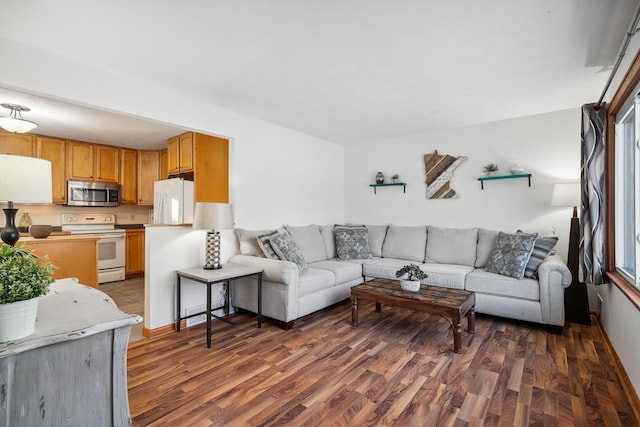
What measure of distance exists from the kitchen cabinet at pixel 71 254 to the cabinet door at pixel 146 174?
1.89 meters

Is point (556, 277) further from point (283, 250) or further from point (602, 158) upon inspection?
point (283, 250)

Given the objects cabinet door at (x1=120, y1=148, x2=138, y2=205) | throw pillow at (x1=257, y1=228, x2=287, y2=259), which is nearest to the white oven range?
cabinet door at (x1=120, y1=148, x2=138, y2=205)

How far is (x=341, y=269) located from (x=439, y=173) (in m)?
2.09

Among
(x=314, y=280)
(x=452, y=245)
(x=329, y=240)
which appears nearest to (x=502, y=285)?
(x=452, y=245)

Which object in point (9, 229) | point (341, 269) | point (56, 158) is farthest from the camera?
point (56, 158)

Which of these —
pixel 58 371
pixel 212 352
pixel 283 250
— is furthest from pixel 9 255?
pixel 283 250

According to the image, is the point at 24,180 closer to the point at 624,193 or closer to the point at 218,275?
the point at 218,275

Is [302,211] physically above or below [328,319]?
above

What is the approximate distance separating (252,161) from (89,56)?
1.85 metres

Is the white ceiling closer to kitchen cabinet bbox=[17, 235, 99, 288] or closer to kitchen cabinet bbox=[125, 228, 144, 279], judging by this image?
kitchen cabinet bbox=[17, 235, 99, 288]

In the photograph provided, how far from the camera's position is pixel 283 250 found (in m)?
3.42

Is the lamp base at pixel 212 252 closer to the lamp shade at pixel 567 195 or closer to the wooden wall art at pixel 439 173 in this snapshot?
the wooden wall art at pixel 439 173

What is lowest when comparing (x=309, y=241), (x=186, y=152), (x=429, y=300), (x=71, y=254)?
(x=429, y=300)

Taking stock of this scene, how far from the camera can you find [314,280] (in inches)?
132
